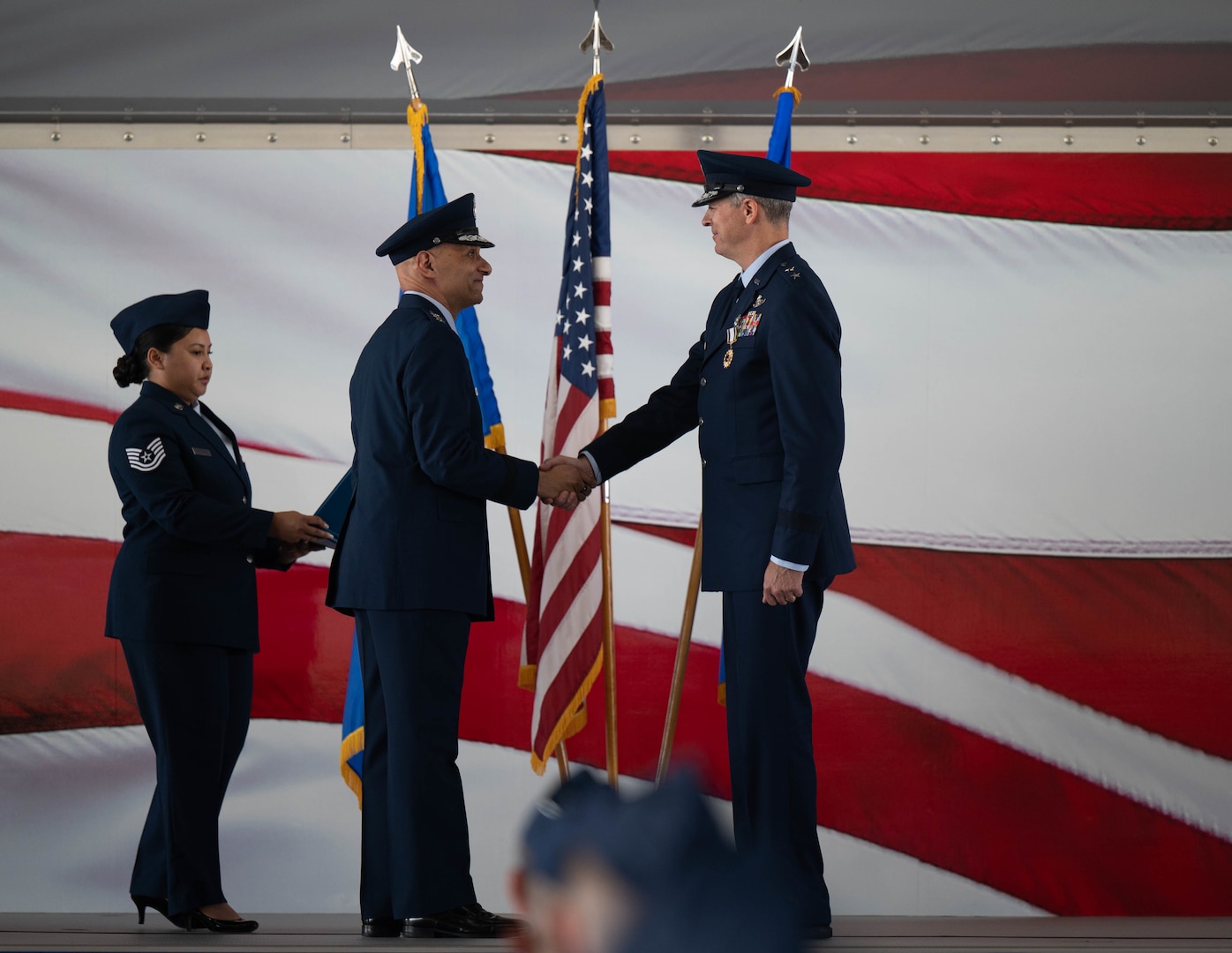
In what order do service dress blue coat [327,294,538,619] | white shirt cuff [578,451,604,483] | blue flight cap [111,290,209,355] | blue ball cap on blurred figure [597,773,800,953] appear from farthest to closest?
white shirt cuff [578,451,604,483] → blue flight cap [111,290,209,355] → service dress blue coat [327,294,538,619] → blue ball cap on blurred figure [597,773,800,953]

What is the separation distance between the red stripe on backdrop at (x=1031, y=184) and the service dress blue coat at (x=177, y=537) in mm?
1332

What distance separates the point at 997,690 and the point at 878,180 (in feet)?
4.82

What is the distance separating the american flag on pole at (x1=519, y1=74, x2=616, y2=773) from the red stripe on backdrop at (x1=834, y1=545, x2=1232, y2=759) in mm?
848

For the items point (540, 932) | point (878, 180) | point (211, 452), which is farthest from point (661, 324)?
point (540, 932)

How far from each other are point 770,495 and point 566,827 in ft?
6.34

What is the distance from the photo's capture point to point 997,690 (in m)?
3.58

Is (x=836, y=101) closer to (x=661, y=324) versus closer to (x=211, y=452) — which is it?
(x=661, y=324)

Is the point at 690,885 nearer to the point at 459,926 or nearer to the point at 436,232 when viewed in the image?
the point at 459,926

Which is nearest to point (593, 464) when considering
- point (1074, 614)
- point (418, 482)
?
point (418, 482)

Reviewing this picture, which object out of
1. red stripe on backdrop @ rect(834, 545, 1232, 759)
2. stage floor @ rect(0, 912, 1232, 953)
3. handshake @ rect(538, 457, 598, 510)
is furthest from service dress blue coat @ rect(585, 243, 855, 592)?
red stripe on backdrop @ rect(834, 545, 1232, 759)

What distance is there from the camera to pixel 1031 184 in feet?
12.0

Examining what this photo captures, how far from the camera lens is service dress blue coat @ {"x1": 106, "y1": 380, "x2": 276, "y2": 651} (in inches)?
110

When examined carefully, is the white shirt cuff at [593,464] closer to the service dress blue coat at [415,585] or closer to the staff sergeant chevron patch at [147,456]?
the service dress blue coat at [415,585]

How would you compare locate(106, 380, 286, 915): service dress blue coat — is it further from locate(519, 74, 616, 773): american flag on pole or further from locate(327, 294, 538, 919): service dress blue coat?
locate(519, 74, 616, 773): american flag on pole
